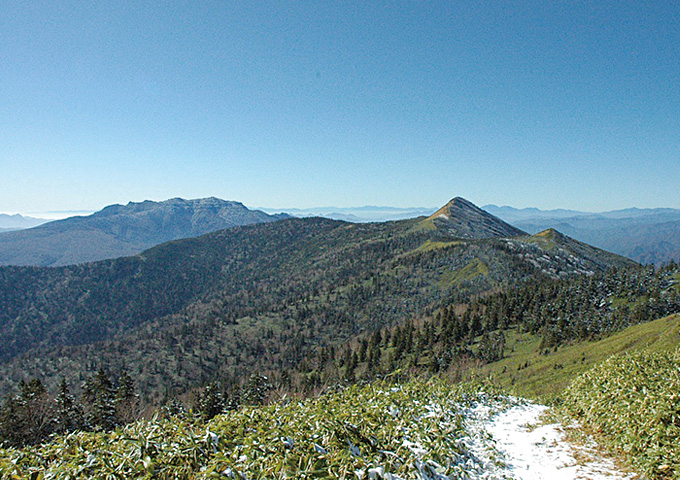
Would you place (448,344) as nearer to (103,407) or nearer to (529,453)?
(103,407)

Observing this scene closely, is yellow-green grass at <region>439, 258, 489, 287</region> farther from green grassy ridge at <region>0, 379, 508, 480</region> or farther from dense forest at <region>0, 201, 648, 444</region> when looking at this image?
green grassy ridge at <region>0, 379, 508, 480</region>

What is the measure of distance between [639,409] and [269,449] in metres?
8.98

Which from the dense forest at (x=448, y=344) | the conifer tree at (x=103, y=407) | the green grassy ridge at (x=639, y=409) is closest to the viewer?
the green grassy ridge at (x=639, y=409)

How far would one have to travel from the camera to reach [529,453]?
8812 mm

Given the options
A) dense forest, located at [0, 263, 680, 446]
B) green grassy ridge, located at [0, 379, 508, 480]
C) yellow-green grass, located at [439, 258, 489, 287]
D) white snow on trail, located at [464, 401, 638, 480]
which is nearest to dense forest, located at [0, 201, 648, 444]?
dense forest, located at [0, 263, 680, 446]

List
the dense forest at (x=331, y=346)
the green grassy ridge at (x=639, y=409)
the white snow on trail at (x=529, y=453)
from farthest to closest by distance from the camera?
the dense forest at (x=331, y=346), the white snow on trail at (x=529, y=453), the green grassy ridge at (x=639, y=409)

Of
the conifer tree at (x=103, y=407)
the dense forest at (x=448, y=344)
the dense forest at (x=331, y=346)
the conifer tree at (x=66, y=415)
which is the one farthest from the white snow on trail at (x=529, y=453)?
the conifer tree at (x=66, y=415)

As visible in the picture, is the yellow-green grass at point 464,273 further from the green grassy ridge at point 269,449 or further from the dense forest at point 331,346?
the green grassy ridge at point 269,449

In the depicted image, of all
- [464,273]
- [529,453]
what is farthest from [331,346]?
[529,453]

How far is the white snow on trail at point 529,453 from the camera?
770 centimetres

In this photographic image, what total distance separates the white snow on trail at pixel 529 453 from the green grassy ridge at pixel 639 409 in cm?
60


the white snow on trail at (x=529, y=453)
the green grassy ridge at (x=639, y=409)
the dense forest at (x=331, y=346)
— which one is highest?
the green grassy ridge at (x=639, y=409)

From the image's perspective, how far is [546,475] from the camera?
7.73 metres

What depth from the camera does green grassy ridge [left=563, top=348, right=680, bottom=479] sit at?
713 centimetres
